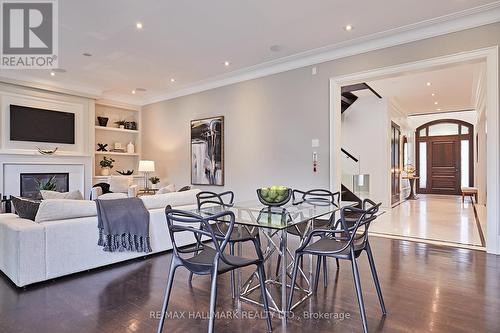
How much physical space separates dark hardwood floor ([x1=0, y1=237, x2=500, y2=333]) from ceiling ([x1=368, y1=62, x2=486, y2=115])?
3374 millimetres

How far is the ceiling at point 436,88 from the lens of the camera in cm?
601

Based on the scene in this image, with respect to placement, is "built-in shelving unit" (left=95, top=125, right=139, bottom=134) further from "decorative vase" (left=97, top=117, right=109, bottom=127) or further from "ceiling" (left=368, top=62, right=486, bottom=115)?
"ceiling" (left=368, top=62, right=486, bottom=115)

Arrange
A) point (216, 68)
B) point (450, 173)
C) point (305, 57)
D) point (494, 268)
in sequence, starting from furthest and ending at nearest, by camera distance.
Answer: point (450, 173) < point (216, 68) < point (305, 57) < point (494, 268)

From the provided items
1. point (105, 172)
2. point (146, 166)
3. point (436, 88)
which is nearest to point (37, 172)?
point (105, 172)

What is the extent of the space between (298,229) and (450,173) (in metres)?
11.0

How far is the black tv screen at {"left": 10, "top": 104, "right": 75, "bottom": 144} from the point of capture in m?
6.21

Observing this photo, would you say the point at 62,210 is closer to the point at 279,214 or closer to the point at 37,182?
the point at 279,214

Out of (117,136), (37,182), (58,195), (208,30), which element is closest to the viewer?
(58,195)

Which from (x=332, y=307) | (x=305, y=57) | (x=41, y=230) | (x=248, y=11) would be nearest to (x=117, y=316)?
(x=41, y=230)

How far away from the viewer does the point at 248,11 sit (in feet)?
12.3

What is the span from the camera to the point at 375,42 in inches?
180

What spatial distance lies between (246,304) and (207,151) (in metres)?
4.74

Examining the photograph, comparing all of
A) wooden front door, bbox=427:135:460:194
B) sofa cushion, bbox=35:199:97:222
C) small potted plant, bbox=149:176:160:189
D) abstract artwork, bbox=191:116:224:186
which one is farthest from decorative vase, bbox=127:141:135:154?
wooden front door, bbox=427:135:460:194

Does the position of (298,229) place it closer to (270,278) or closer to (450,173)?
(270,278)
